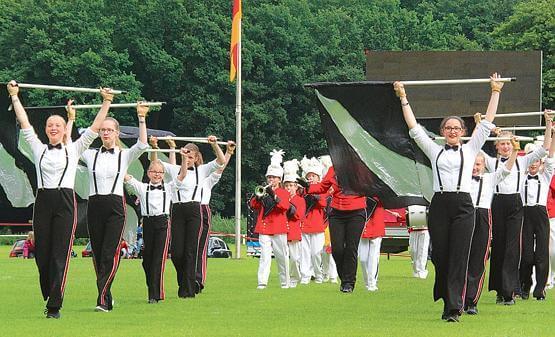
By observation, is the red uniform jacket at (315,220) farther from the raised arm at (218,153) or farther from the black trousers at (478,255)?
the black trousers at (478,255)

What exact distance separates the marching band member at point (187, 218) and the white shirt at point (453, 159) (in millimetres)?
4844

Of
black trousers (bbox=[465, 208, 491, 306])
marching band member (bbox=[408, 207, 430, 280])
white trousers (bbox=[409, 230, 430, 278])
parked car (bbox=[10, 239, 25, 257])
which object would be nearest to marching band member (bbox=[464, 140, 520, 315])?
black trousers (bbox=[465, 208, 491, 306])

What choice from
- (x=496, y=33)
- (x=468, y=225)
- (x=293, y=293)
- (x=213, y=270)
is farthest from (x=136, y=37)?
(x=468, y=225)

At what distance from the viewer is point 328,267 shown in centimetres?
2539

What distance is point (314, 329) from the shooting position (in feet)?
47.8

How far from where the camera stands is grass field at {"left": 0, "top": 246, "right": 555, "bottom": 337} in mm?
14312

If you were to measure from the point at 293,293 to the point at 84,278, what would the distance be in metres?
6.10

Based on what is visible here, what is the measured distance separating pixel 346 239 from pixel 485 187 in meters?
4.81

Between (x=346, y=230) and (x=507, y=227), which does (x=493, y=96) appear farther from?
(x=346, y=230)

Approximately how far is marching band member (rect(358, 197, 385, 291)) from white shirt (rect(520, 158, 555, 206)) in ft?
10.6

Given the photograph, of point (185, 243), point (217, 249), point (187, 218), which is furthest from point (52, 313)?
point (217, 249)

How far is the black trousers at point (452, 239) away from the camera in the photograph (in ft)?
50.2

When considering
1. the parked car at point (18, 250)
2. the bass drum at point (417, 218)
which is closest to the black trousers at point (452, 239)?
the bass drum at point (417, 218)

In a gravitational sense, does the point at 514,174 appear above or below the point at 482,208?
above
